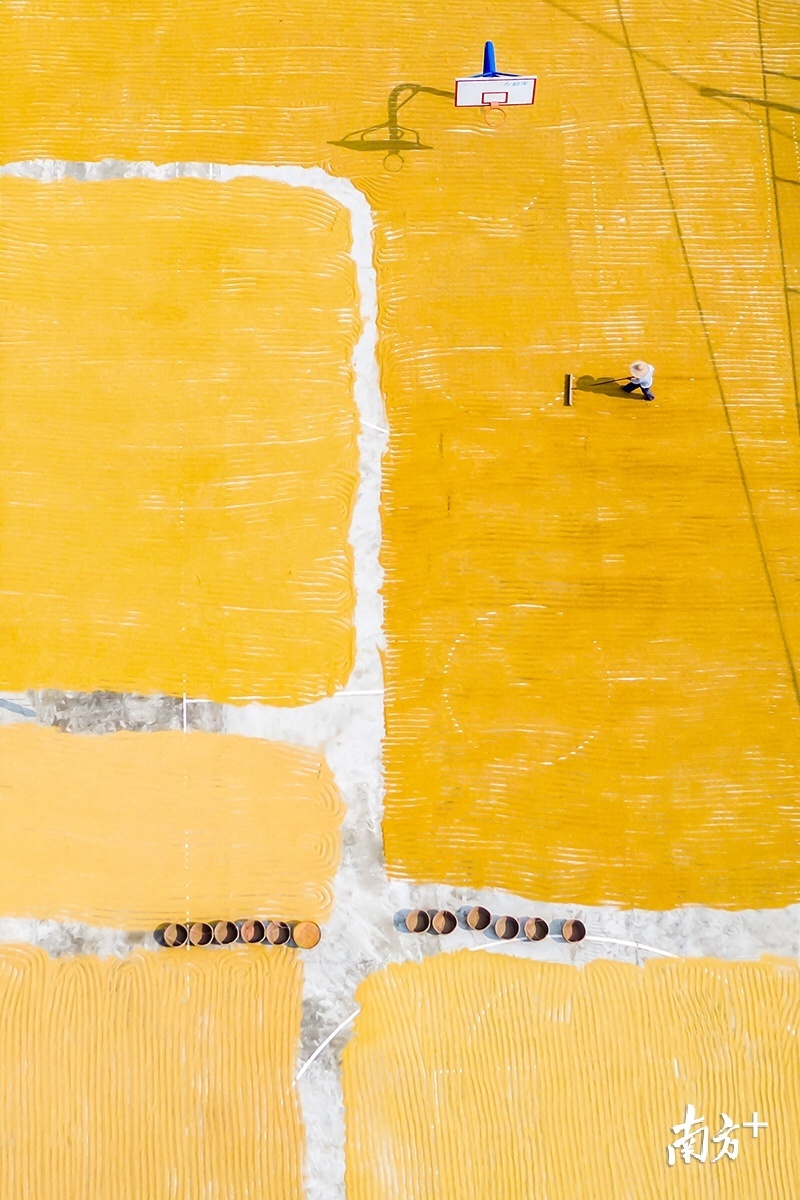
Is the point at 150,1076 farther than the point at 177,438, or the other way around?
the point at 177,438

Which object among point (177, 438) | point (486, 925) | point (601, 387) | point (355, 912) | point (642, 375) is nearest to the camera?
point (486, 925)

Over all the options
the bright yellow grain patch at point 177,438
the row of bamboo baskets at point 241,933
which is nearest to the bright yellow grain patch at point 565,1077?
the row of bamboo baskets at point 241,933

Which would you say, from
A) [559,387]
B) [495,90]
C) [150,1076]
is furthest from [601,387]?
[150,1076]

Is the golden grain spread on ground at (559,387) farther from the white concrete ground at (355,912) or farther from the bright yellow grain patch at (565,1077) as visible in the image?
the bright yellow grain patch at (565,1077)

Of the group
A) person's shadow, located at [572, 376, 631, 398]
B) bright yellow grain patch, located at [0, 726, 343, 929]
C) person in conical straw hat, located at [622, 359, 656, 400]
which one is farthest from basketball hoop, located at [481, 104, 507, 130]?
bright yellow grain patch, located at [0, 726, 343, 929]

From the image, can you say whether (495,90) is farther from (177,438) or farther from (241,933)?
(241,933)
